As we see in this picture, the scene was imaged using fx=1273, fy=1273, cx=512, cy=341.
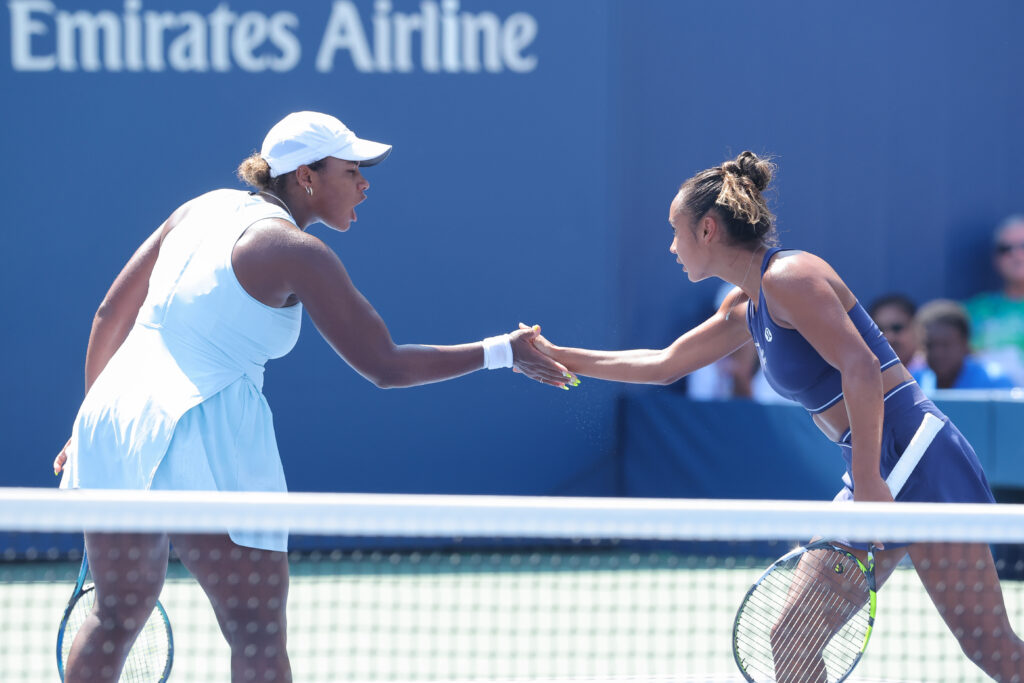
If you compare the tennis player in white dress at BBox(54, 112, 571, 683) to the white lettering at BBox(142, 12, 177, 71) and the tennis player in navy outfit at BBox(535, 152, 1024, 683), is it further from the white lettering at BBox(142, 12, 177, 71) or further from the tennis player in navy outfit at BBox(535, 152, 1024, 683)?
the white lettering at BBox(142, 12, 177, 71)

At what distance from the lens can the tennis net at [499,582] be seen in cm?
223

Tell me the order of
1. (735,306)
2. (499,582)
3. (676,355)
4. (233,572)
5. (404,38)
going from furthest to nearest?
1. (404,38)
2. (499,582)
3. (676,355)
4. (735,306)
5. (233,572)

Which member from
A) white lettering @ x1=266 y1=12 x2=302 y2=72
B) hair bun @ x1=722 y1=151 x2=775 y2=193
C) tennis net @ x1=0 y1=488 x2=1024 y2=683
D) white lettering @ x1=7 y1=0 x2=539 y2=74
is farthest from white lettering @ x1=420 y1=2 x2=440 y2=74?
hair bun @ x1=722 y1=151 x2=775 y2=193

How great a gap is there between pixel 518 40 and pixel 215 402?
426 centimetres

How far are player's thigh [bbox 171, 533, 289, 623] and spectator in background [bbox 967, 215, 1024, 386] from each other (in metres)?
5.61

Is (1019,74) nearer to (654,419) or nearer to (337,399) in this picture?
(654,419)

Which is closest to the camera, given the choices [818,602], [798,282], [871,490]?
[871,490]

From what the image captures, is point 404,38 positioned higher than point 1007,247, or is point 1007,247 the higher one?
point 404,38

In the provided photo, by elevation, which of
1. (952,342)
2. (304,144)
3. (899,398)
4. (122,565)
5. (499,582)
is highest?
(304,144)

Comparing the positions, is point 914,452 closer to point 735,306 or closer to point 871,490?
point 871,490

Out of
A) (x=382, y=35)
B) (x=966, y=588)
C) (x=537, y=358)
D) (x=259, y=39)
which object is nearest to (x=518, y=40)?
(x=382, y=35)

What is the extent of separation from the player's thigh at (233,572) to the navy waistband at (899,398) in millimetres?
1366

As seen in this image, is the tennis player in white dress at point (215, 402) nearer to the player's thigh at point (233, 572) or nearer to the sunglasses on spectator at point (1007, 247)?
the player's thigh at point (233, 572)

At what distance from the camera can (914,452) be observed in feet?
9.66
